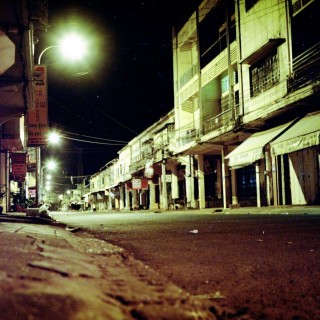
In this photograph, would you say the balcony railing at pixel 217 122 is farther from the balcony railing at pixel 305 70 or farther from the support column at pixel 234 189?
the balcony railing at pixel 305 70

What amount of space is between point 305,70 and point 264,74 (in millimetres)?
3582

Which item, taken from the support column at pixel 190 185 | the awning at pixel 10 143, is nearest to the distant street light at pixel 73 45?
the awning at pixel 10 143

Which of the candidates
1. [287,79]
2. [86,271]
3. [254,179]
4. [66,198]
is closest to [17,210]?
[254,179]

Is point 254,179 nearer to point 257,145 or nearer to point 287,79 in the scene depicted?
point 257,145

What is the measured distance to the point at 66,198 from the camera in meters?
87.4

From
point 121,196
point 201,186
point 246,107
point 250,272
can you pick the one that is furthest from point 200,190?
point 121,196

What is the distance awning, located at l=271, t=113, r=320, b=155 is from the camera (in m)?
11.3

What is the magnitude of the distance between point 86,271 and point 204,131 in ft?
69.5

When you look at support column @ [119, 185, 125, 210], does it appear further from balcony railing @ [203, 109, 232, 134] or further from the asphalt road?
the asphalt road

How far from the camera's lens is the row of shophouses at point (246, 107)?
553 inches

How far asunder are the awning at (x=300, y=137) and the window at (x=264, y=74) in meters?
3.55

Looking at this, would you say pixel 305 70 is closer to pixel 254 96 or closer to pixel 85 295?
pixel 254 96

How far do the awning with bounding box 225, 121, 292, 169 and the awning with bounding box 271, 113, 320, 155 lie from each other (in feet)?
2.73

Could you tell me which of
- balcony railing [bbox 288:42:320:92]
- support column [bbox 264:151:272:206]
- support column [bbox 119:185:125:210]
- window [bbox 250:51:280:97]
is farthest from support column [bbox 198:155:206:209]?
support column [bbox 119:185:125:210]
